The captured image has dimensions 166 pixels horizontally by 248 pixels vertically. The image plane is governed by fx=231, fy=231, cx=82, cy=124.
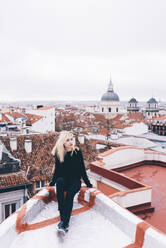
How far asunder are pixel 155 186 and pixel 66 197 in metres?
4.95

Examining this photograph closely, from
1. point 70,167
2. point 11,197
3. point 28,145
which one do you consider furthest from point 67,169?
point 28,145

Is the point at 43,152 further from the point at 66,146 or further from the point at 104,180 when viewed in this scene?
the point at 66,146

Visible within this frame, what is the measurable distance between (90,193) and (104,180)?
3618 millimetres

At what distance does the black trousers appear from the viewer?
12.6 ft

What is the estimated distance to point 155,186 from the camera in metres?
7.98

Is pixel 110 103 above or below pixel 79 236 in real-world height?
above

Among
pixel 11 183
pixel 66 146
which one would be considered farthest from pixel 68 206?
pixel 11 183

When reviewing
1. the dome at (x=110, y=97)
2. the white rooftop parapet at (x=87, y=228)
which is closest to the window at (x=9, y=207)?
the white rooftop parapet at (x=87, y=228)

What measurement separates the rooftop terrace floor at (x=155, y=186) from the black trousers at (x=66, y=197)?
264cm

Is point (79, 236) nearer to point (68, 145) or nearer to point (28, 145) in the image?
point (68, 145)

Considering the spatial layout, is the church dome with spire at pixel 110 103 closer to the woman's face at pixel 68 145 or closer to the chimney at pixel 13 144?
the chimney at pixel 13 144

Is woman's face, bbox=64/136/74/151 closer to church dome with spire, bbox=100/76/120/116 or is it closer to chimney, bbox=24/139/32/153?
chimney, bbox=24/139/32/153

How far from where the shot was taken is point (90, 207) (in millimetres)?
4410

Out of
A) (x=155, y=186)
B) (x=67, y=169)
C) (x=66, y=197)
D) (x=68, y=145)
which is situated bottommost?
(x=155, y=186)
